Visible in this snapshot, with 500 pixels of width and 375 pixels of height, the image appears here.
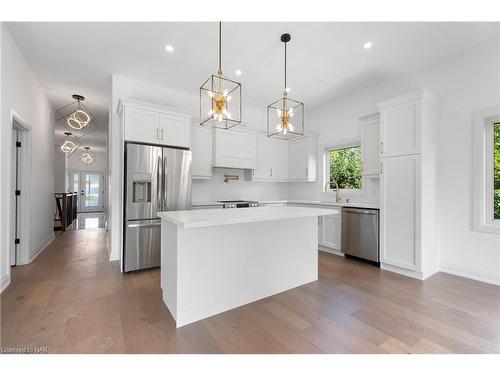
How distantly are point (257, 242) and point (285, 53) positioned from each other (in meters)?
2.42

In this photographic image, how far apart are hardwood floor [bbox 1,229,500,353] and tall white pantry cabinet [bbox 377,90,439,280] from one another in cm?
30

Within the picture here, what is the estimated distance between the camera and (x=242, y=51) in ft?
10.1

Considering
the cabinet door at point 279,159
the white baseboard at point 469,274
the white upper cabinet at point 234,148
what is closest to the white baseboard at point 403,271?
the white baseboard at point 469,274

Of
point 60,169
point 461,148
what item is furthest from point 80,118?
point 461,148

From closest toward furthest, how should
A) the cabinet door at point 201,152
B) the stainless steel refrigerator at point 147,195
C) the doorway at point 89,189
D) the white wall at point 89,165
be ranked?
1. the stainless steel refrigerator at point 147,195
2. the cabinet door at point 201,152
3. the white wall at point 89,165
4. the doorway at point 89,189

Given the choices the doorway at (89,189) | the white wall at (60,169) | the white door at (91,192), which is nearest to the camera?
the white wall at (60,169)

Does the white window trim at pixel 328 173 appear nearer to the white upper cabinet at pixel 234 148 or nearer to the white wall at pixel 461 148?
the white wall at pixel 461 148

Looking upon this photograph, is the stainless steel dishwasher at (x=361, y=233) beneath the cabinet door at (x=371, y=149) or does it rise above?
beneath

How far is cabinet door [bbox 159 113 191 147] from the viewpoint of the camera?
3.57m

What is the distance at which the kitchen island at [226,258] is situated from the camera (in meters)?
1.98

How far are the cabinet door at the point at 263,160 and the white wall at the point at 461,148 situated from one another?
272 cm

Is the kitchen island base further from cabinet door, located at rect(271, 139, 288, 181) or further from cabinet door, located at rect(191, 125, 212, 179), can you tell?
cabinet door, located at rect(271, 139, 288, 181)

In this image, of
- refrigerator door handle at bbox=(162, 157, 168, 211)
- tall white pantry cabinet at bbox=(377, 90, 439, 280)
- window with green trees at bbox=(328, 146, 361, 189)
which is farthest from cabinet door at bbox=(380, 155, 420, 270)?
refrigerator door handle at bbox=(162, 157, 168, 211)
